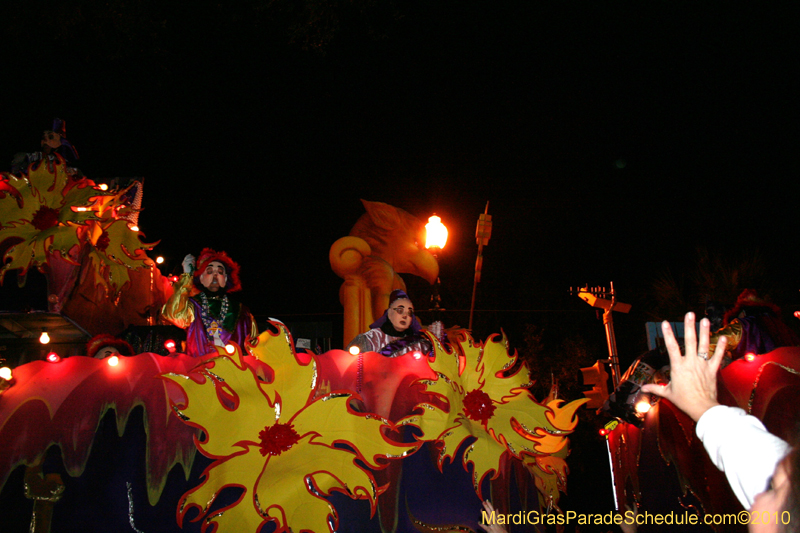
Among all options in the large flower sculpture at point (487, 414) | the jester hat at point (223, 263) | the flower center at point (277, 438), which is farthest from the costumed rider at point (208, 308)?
the large flower sculpture at point (487, 414)

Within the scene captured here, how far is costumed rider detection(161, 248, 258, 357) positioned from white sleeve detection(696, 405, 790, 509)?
3284mm

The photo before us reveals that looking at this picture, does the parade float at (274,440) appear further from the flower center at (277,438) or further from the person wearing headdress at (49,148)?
the person wearing headdress at (49,148)

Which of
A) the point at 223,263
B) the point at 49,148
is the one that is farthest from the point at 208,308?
the point at 49,148

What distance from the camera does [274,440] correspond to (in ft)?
9.11

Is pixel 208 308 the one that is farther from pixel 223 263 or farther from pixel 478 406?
pixel 478 406

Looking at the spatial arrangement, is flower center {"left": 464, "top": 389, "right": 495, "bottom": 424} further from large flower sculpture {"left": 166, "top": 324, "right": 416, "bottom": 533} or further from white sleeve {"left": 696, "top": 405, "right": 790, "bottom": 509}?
white sleeve {"left": 696, "top": 405, "right": 790, "bottom": 509}

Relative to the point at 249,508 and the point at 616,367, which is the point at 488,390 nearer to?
the point at 249,508

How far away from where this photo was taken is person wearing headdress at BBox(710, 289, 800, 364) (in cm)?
395

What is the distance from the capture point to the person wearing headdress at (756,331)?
13.0ft

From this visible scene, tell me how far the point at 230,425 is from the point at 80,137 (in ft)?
20.1

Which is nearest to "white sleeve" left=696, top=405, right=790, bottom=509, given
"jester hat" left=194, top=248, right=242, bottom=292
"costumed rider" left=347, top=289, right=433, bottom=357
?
"costumed rider" left=347, top=289, right=433, bottom=357

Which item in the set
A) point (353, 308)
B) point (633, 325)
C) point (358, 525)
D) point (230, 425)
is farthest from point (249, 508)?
point (633, 325)

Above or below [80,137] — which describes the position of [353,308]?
below

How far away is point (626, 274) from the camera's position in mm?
13977
